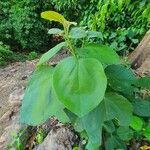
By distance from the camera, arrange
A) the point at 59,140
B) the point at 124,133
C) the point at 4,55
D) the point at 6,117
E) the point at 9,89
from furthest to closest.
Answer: the point at 4,55 → the point at 9,89 → the point at 6,117 → the point at 59,140 → the point at 124,133

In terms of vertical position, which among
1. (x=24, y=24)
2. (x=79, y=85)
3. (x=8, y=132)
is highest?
(x=79, y=85)

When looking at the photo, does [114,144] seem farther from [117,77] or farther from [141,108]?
[117,77]

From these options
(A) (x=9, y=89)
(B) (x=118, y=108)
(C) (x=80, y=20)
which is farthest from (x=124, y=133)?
(C) (x=80, y=20)

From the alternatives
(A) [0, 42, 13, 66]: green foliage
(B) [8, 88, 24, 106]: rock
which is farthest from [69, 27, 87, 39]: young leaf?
(A) [0, 42, 13, 66]: green foliage

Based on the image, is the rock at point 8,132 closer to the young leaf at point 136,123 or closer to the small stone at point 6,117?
the small stone at point 6,117

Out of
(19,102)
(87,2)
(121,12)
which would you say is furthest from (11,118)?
(87,2)

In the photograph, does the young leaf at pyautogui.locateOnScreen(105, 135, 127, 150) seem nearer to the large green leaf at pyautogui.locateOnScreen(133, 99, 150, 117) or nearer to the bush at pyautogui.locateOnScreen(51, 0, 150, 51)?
the large green leaf at pyautogui.locateOnScreen(133, 99, 150, 117)
